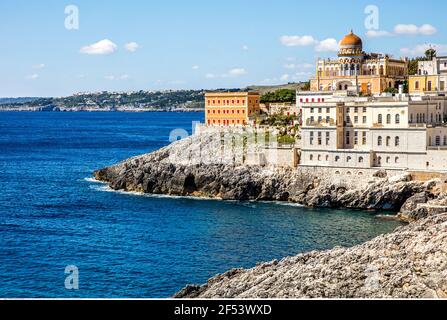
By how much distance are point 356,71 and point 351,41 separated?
3.85m

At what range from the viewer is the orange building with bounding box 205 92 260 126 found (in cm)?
8406

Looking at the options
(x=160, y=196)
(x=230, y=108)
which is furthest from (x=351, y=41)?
(x=160, y=196)

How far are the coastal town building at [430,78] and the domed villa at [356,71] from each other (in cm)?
482

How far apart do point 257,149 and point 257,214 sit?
13638 mm

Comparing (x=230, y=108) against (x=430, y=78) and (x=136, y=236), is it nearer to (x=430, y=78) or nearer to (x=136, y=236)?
(x=430, y=78)

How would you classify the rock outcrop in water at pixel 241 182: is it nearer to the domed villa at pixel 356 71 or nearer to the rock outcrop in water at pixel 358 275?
the domed villa at pixel 356 71

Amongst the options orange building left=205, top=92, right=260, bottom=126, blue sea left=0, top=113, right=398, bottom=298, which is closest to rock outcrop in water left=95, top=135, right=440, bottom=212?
blue sea left=0, top=113, right=398, bottom=298

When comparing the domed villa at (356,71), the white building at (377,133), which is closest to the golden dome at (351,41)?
the domed villa at (356,71)

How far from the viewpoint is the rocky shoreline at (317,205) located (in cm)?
1973

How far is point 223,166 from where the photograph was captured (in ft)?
224

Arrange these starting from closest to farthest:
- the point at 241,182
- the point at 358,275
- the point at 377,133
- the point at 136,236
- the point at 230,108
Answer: the point at 358,275, the point at 136,236, the point at 377,133, the point at 241,182, the point at 230,108

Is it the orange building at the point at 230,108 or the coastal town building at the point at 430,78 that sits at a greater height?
the coastal town building at the point at 430,78

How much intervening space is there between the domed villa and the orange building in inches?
356

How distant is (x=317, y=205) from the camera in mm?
60375
